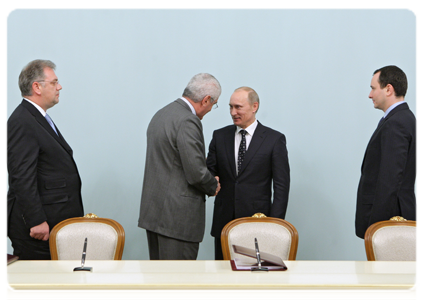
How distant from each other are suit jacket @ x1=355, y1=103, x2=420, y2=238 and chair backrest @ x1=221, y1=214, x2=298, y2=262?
62 cm

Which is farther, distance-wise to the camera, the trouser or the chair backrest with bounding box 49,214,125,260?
the trouser

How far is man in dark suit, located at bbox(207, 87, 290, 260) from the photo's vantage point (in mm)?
3195

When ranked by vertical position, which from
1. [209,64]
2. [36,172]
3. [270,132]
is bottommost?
[36,172]

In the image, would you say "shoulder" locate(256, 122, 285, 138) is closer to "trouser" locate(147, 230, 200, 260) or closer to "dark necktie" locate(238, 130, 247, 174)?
"dark necktie" locate(238, 130, 247, 174)

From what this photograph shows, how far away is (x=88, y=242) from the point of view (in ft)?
8.11

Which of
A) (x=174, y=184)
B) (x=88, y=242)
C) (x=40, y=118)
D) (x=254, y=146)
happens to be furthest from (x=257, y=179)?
(x=40, y=118)

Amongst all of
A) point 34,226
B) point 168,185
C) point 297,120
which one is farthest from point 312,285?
point 297,120

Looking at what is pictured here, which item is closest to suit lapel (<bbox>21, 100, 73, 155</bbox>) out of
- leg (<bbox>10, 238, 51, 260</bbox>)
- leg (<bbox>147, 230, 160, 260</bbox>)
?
leg (<bbox>10, 238, 51, 260</bbox>)

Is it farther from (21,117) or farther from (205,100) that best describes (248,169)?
(21,117)

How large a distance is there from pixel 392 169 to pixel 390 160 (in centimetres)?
6

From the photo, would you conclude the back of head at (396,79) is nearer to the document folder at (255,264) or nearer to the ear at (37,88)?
the document folder at (255,264)

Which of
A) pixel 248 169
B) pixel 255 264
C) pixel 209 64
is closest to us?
pixel 255 264

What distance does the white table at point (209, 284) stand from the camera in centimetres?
164
